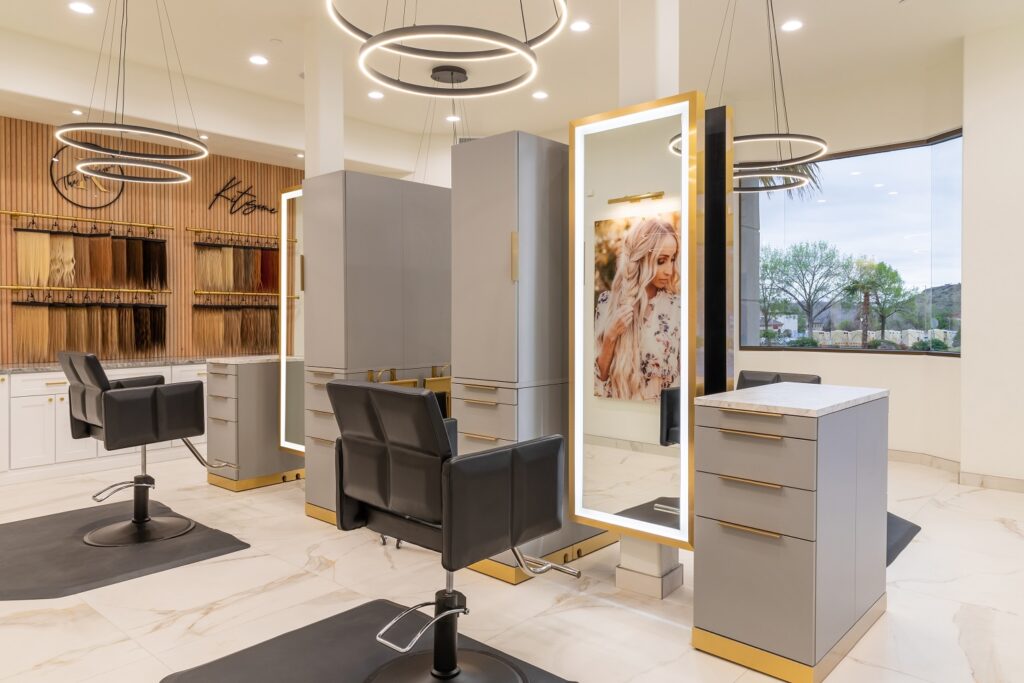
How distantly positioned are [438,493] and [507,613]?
1.20 meters

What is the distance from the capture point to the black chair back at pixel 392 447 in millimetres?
2133

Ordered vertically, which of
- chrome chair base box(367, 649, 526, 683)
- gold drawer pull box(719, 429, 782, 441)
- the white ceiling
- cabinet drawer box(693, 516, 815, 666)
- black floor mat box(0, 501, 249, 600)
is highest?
the white ceiling

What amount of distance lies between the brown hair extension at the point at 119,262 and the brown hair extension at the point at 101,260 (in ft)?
0.06

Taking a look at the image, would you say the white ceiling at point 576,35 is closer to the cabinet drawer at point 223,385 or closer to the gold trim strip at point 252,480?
the cabinet drawer at point 223,385

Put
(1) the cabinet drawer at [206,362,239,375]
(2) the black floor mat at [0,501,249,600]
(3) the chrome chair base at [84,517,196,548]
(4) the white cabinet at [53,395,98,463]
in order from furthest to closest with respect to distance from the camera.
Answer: (4) the white cabinet at [53,395,98,463], (1) the cabinet drawer at [206,362,239,375], (3) the chrome chair base at [84,517,196,548], (2) the black floor mat at [0,501,249,600]

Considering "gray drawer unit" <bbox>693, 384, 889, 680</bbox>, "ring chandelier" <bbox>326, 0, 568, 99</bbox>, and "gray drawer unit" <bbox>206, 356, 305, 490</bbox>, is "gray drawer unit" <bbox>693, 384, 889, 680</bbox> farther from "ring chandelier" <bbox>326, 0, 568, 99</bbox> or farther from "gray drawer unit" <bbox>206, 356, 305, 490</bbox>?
"gray drawer unit" <bbox>206, 356, 305, 490</bbox>

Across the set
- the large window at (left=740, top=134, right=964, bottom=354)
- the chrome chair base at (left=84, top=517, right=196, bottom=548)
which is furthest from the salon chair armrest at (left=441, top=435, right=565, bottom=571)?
the large window at (left=740, top=134, right=964, bottom=354)

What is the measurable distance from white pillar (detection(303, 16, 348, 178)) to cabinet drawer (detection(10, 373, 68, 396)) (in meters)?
2.91

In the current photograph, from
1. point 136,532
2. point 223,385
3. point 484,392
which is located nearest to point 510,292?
point 484,392

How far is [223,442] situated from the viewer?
17.3ft

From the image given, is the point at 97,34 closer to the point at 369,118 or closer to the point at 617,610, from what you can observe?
the point at 369,118

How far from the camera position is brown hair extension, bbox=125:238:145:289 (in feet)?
21.9

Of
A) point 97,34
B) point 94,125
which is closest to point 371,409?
point 94,125

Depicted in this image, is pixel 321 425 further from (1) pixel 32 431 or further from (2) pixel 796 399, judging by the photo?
(2) pixel 796 399
